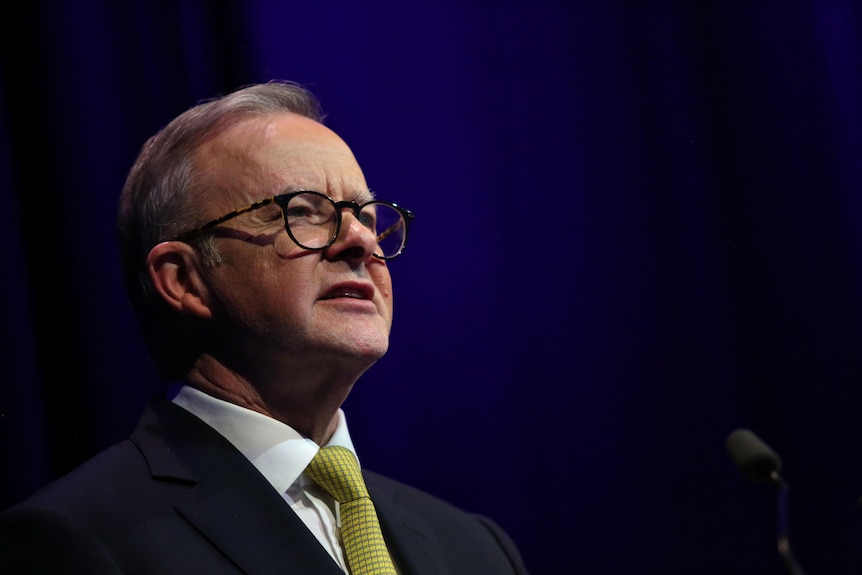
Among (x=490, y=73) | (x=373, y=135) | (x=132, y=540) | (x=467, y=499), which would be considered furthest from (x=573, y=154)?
(x=132, y=540)

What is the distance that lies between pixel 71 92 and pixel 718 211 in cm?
156

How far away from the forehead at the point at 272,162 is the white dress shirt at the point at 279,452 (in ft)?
1.23

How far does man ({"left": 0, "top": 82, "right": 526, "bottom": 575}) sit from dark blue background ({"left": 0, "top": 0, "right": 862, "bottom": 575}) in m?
0.43

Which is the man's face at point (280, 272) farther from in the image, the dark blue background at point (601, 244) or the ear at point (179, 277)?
the dark blue background at point (601, 244)

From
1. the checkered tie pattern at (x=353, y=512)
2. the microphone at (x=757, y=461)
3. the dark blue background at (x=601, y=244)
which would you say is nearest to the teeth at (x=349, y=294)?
the checkered tie pattern at (x=353, y=512)

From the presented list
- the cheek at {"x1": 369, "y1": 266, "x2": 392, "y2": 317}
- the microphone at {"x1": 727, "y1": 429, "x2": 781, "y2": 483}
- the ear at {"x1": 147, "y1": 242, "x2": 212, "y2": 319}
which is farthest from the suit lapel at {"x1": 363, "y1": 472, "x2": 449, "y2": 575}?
the microphone at {"x1": 727, "y1": 429, "x2": 781, "y2": 483}

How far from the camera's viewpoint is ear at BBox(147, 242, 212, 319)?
5.75ft

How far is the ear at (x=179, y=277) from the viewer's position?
1.75 metres

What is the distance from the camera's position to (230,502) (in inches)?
60.5

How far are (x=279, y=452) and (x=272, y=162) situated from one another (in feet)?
1.69

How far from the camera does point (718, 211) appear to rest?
8.18 ft

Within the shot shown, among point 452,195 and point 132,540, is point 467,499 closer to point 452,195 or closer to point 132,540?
point 452,195

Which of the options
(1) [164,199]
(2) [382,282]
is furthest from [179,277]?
(2) [382,282]

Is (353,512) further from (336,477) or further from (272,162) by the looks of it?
(272,162)
